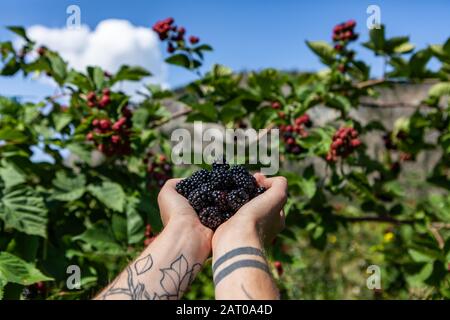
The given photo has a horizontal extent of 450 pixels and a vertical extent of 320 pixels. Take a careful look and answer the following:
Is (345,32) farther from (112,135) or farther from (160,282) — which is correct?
(160,282)

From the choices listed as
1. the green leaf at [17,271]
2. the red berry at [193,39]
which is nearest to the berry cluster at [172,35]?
the red berry at [193,39]

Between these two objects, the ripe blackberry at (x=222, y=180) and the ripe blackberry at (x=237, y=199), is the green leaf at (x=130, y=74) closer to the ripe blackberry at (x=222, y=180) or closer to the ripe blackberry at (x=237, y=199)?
the ripe blackberry at (x=222, y=180)

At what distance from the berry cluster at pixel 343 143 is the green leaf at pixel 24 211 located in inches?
54.9

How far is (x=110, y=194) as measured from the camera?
9.84 ft

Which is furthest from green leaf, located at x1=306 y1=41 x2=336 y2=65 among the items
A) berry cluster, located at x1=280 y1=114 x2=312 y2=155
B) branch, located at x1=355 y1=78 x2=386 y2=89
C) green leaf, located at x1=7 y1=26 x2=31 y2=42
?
green leaf, located at x1=7 y1=26 x2=31 y2=42

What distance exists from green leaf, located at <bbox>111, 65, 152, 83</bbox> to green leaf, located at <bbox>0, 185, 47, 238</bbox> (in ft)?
2.45

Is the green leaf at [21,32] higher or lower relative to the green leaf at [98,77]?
higher

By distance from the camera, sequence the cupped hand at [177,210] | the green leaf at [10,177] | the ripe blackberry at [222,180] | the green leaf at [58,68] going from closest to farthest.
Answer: the cupped hand at [177,210] < the ripe blackberry at [222,180] < the green leaf at [10,177] < the green leaf at [58,68]

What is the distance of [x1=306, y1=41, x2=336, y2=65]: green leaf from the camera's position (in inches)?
133

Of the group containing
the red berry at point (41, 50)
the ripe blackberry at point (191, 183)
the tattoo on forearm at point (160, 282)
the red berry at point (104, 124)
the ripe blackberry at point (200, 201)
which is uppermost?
→ the red berry at point (41, 50)

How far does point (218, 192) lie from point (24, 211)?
133 cm

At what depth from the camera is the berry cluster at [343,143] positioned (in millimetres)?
2850

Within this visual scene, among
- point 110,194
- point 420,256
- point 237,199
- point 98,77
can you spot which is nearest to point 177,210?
point 237,199

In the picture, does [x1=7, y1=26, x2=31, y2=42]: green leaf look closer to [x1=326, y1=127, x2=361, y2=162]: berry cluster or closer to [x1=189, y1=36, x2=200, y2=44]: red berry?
[x1=189, y1=36, x2=200, y2=44]: red berry
